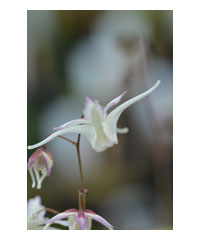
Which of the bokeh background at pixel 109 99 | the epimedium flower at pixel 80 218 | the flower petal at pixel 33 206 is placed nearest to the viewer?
the epimedium flower at pixel 80 218

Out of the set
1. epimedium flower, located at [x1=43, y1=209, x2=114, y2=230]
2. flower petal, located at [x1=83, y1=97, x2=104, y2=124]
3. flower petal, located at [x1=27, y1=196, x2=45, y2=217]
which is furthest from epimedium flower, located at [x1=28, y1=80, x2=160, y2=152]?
flower petal, located at [x1=27, y1=196, x2=45, y2=217]

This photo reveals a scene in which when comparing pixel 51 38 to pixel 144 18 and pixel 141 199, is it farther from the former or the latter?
pixel 141 199

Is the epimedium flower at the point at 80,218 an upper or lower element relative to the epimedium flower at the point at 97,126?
lower

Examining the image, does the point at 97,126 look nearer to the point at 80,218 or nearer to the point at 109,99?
the point at 80,218

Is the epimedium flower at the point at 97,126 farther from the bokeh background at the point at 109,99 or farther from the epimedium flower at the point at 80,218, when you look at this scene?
the bokeh background at the point at 109,99

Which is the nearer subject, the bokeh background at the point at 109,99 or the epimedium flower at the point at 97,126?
the epimedium flower at the point at 97,126

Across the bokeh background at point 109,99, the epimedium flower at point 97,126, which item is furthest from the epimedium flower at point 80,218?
the bokeh background at point 109,99

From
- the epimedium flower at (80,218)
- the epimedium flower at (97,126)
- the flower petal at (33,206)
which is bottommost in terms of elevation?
the flower petal at (33,206)
